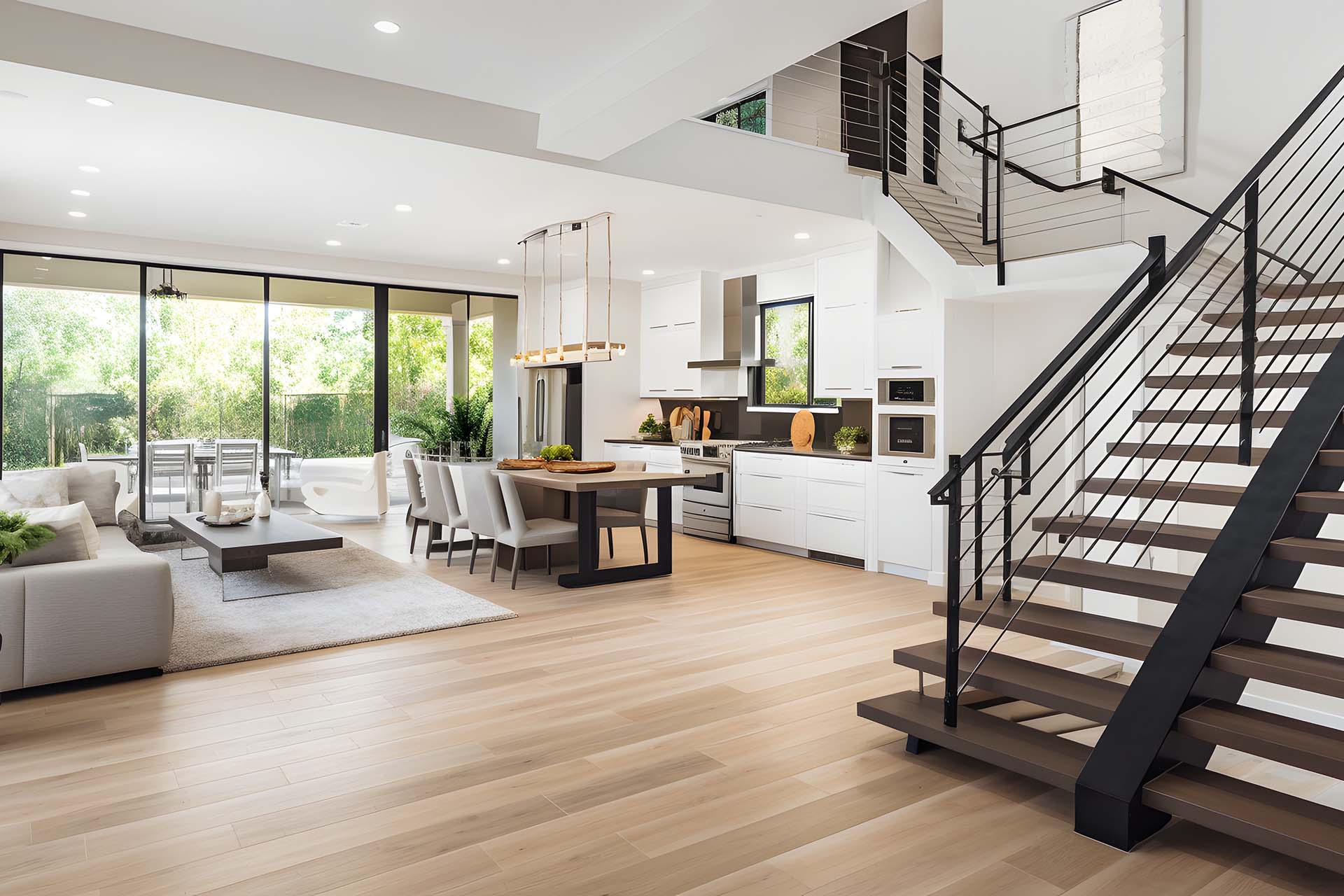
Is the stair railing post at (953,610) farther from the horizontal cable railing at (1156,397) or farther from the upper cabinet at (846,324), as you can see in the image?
the upper cabinet at (846,324)

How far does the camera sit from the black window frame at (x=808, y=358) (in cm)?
780

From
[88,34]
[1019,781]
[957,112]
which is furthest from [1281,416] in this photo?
[88,34]

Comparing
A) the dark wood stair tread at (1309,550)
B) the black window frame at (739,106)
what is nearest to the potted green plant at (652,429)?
the black window frame at (739,106)

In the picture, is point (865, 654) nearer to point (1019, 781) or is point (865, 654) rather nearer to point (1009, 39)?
point (1019, 781)

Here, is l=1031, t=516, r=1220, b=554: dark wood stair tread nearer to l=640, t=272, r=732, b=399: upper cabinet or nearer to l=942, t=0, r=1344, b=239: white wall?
l=942, t=0, r=1344, b=239: white wall

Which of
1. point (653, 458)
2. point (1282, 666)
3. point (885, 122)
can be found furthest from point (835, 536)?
point (1282, 666)

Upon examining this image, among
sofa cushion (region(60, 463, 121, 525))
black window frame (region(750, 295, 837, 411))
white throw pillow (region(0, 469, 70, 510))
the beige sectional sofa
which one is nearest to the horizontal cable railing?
black window frame (region(750, 295, 837, 411))

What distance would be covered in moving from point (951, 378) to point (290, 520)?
502 cm

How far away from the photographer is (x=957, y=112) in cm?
707

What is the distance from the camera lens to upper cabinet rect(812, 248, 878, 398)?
6.86m

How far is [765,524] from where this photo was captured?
759 cm

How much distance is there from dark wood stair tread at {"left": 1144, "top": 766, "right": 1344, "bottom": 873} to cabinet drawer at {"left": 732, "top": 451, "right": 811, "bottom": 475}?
4761mm

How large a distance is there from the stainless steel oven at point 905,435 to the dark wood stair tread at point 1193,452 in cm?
225

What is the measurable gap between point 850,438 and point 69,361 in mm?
6812
